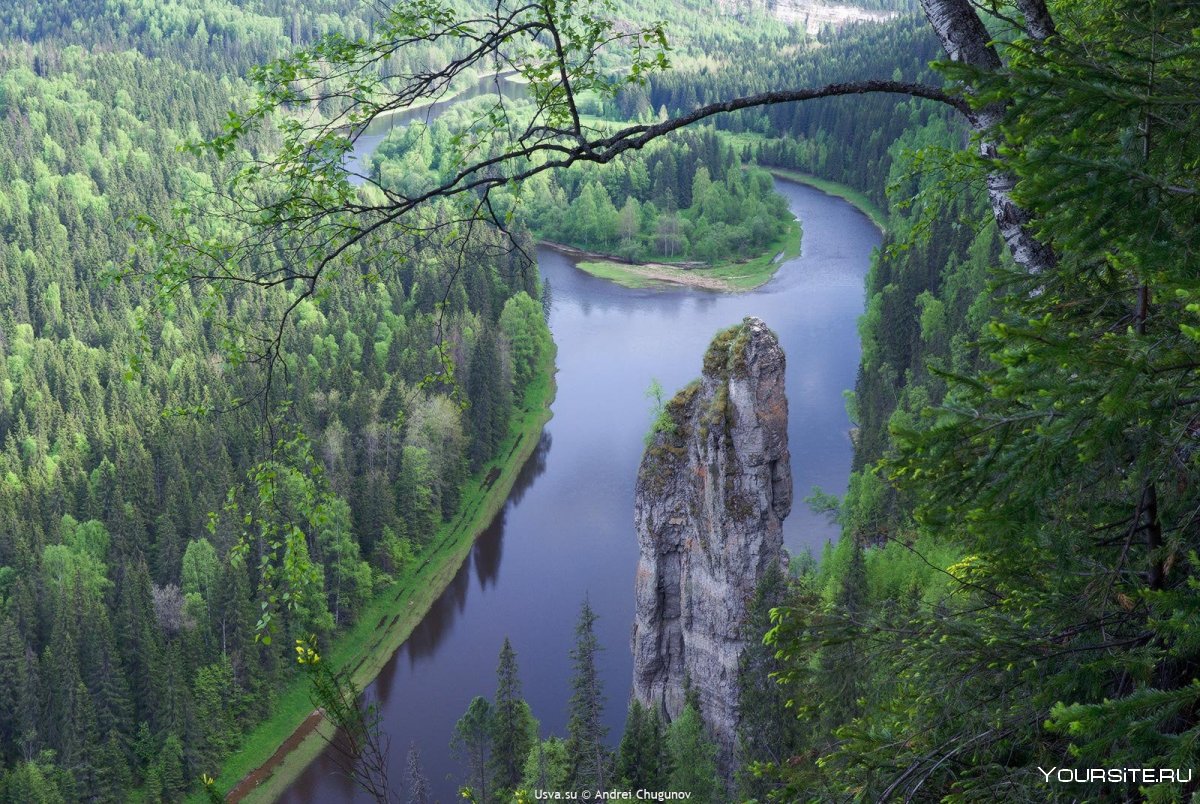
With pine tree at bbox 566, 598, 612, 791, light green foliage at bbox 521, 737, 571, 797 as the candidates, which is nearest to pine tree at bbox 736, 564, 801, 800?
pine tree at bbox 566, 598, 612, 791

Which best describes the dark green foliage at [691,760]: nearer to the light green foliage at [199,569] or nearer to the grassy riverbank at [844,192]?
the light green foliage at [199,569]

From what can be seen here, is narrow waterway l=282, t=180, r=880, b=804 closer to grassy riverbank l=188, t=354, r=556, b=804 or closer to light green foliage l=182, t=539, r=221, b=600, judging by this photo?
grassy riverbank l=188, t=354, r=556, b=804

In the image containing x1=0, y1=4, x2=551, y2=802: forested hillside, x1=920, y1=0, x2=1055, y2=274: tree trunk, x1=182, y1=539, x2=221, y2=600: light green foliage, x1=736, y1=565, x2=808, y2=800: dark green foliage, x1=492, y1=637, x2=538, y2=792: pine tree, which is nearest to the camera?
x1=920, y1=0, x2=1055, y2=274: tree trunk

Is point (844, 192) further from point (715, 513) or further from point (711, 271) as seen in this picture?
point (715, 513)

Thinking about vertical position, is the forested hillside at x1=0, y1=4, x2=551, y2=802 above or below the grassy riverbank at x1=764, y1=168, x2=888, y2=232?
below

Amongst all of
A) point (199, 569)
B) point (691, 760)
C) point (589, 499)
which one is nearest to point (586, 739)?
point (691, 760)

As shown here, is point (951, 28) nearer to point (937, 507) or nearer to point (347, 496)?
point (937, 507)

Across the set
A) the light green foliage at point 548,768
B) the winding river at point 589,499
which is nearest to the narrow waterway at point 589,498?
the winding river at point 589,499
